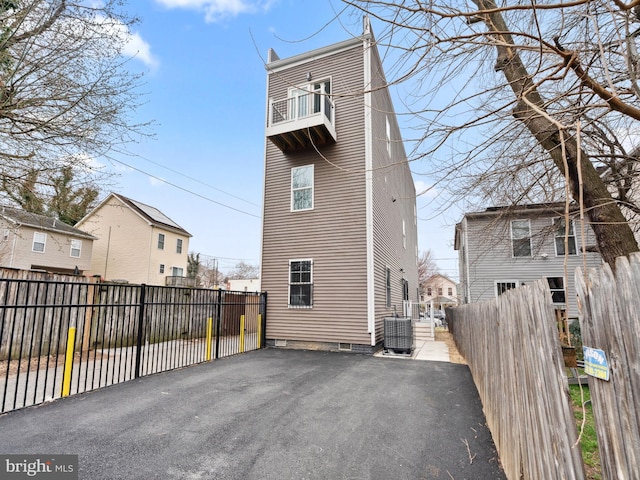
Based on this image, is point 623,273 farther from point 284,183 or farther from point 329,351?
point 284,183

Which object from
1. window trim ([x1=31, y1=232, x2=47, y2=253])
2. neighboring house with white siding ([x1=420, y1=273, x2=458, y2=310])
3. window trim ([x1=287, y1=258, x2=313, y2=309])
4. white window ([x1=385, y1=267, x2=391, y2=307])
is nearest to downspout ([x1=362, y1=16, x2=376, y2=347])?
window trim ([x1=287, y1=258, x2=313, y2=309])

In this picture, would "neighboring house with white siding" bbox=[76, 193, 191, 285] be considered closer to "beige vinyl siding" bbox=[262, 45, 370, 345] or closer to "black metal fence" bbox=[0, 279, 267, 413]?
"black metal fence" bbox=[0, 279, 267, 413]

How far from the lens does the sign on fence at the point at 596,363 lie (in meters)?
1.12

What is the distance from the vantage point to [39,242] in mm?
18156

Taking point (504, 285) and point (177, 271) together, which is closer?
point (504, 285)

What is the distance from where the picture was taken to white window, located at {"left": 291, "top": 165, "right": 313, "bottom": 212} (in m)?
9.38

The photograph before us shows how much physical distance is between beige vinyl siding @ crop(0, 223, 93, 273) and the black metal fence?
35.7 feet

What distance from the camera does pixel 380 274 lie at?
9.24 metres

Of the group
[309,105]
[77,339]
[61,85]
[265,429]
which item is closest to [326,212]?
[309,105]

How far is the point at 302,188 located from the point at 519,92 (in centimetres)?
749

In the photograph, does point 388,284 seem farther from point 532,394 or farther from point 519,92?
point 532,394

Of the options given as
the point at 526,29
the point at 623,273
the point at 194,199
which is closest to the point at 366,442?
the point at 623,273

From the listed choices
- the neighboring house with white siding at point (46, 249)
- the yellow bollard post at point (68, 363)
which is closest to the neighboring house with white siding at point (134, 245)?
the neighboring house with white siding at point (46, 249)

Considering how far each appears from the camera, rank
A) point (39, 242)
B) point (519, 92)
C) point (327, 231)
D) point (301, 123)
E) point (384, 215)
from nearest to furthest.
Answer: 1. point (519, 92)
2. point (301, 123)
3. point (327, 231)
4. point (384, 215)
5. point (39, 242)
